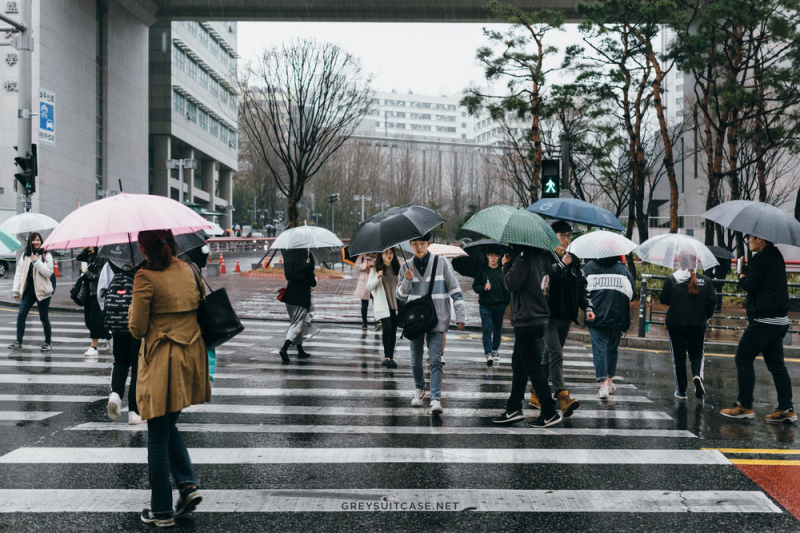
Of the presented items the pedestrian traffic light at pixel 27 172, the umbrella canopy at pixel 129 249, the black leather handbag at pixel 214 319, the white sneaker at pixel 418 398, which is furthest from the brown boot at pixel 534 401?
the pedestrian traffic light at pixel 27 172

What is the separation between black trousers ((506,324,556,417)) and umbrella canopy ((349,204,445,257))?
4.83ft

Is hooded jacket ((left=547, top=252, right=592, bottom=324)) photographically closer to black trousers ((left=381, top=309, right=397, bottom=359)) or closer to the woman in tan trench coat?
black trousers ((left=381, top=309, right=397, bottom=359))

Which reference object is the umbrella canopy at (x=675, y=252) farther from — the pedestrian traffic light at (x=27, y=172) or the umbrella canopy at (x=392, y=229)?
the pedestrian traffic light at (x=27, y=172)

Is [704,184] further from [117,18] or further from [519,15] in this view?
[117,18]

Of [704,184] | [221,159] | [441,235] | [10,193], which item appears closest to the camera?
[10,193]

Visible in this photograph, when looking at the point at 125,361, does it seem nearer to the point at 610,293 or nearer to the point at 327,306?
the point at 610,293

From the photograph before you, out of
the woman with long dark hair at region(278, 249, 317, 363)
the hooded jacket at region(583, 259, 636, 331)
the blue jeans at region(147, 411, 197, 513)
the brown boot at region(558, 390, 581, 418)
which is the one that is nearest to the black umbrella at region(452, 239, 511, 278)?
the woman with long dark hair at region(278, 249, 317, 363)

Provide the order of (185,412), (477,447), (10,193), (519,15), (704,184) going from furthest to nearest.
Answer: (704,184) → (10,193) → (519,15) → (185,412) → (477,447)

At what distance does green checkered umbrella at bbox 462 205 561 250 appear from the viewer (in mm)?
6398

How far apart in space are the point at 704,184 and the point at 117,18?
127 feet

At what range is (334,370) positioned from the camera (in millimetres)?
9789

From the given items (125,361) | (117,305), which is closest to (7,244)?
(125,361)

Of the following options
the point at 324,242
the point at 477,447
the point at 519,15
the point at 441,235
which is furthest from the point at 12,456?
the point at 441,235

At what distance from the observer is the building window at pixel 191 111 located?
6325cm
